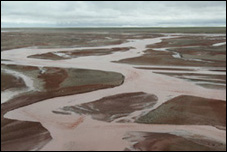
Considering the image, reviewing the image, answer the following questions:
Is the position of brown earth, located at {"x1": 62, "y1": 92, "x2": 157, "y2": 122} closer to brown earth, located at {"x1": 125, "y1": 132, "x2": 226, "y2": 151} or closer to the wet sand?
the wet sand

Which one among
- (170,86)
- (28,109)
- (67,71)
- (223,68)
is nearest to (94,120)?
(28,109)

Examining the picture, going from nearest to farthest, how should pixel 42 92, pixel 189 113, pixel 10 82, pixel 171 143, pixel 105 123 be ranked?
pixel 171 143 < pixel 105 123 < pixel 189 113 < pixel 42 92 < pixel 10 82

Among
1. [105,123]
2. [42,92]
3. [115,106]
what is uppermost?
[42,92]

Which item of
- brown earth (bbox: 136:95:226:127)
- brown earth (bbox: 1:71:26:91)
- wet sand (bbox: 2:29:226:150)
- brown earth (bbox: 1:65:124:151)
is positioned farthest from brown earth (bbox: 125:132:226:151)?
brown earth (bbox: 1:71:26:91)

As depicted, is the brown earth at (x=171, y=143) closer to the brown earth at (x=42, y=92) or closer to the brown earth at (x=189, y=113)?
the brown earth at (x=189, y=113)

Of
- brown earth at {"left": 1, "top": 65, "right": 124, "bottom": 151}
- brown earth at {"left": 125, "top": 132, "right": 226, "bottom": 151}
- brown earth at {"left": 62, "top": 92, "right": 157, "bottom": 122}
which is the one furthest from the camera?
brown earth at {"left": 62, "top": 92, "right": 157, "bottom": 122}

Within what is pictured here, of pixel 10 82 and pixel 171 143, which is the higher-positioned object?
pixel 10 82

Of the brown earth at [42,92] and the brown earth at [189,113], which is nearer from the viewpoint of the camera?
the brown earth at [42,92]

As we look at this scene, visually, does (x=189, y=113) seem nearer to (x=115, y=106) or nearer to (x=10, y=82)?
(x=115, y=106)

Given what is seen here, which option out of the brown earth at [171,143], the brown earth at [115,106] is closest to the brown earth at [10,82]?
the brown earth at [115,106]

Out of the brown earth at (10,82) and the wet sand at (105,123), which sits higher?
the brown earth at (10,82)

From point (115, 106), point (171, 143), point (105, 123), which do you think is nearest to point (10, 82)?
point (115, 106)

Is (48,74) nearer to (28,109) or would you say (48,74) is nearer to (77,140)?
(28,109)
